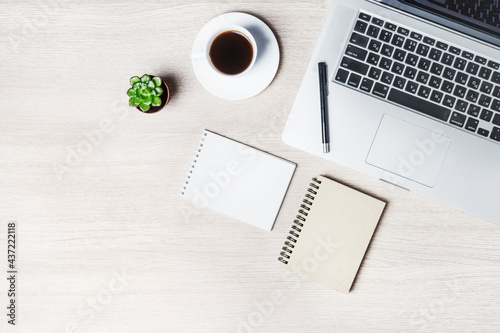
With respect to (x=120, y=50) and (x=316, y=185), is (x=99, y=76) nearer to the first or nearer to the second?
(x=120, y=50)

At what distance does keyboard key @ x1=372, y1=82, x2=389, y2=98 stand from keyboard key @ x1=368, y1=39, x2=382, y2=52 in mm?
67

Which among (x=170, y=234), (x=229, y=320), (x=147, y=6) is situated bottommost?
(x=229, y=320)

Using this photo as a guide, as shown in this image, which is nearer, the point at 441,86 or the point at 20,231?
the point at 441,86

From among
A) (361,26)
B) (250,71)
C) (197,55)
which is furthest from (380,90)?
(197,55)

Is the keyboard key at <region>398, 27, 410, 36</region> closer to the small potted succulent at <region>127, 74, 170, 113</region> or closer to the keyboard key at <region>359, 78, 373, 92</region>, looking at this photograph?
the keyboard key at <region>359, 78, 373, 92</region>

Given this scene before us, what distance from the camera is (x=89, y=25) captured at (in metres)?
0.81

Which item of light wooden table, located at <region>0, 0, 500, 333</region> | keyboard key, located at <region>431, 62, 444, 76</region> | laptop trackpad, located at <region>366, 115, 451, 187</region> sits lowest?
light wooden table, located at <region>0, 0, 500, 333</region>

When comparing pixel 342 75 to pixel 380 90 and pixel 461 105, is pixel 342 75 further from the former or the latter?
pixel 461 105

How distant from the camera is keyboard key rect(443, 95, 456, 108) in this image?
2.39 ft

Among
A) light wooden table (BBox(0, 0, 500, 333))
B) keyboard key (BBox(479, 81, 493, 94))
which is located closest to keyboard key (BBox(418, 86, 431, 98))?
keyboard key (BBox(479, 81, 493, 94))

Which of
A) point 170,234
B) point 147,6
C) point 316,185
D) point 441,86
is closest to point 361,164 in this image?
point 316,185

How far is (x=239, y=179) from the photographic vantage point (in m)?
0.79

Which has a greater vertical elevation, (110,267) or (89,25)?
(89,25)

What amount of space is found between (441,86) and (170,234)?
63 cm
